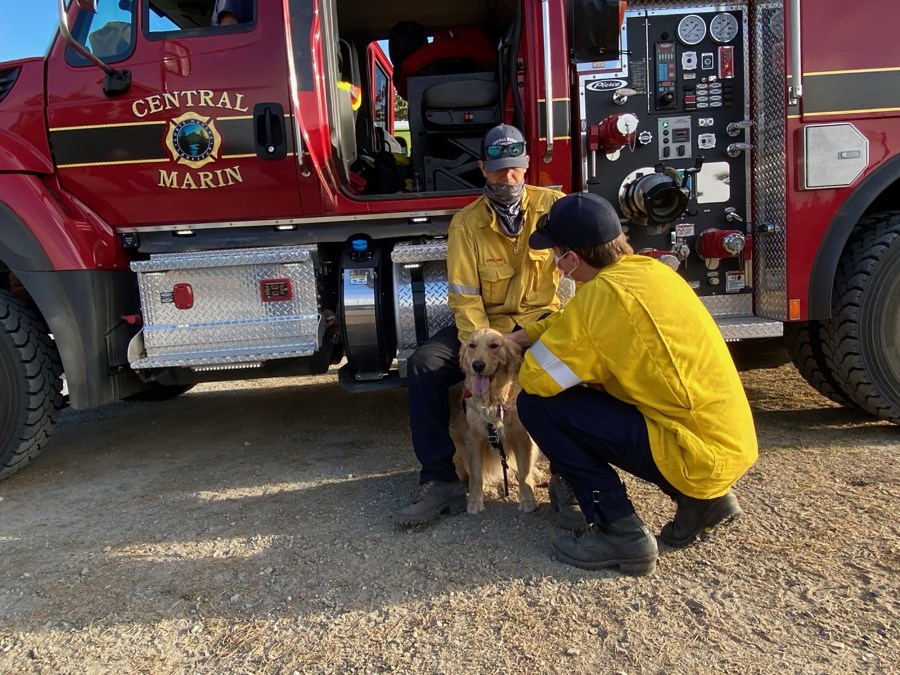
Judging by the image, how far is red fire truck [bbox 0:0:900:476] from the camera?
3.37m

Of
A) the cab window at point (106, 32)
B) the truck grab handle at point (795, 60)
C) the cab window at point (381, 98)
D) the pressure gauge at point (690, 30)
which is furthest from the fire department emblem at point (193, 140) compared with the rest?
the truck grab handle at point (795, 60)

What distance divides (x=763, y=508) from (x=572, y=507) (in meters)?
0.91

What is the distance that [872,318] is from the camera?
352 centimetres

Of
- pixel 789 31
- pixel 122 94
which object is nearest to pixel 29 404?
pixel 122 94

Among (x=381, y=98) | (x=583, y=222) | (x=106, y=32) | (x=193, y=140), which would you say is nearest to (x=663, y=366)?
(x=583, y=222)

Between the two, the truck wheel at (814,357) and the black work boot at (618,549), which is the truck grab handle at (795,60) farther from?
the black work boot at (618,549)

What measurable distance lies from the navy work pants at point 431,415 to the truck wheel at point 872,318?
2.38m

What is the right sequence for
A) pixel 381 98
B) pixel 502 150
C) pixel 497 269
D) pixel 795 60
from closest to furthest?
pixel 502 150 → pixel 497 269 → pixel 795 60 → pixel 381 98

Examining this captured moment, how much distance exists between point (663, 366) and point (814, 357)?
7.49ft

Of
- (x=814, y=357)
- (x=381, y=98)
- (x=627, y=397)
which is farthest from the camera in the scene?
(x=381, y=98)

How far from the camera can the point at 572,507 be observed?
8.89 ft

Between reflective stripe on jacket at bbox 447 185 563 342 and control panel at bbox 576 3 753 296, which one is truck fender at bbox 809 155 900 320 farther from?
reflective stripe on jacket at bbox 447 185 563 342

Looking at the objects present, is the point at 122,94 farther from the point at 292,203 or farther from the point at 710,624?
the point at 710,624

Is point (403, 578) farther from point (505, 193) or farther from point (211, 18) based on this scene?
point (211, 18)
